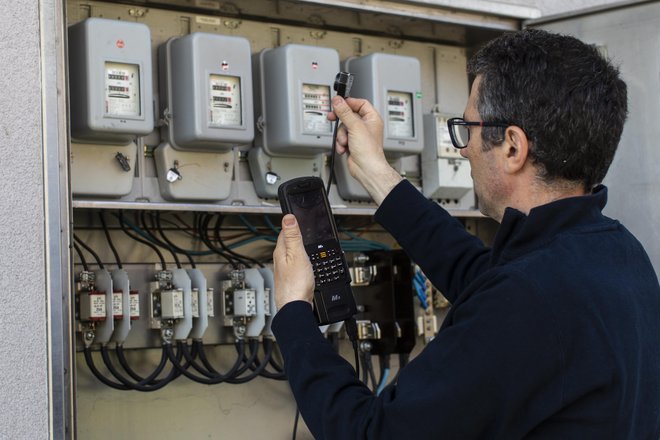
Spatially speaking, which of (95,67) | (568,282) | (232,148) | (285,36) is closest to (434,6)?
(285,36)

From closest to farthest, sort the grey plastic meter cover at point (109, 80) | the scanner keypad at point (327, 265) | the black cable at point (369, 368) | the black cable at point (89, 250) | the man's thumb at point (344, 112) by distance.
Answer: the scanner keypad at point (327, 265), the man's thumb at point (344, 112), the grey plastic meter cover at point (109, 80), the black cable at point (89, 250), the black cable at point (369, 368)

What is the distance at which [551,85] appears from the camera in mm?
1479

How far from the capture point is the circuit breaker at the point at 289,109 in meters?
2.98

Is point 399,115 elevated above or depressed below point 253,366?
above

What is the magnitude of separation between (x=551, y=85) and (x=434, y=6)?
164 centimetres

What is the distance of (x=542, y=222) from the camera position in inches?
57.4

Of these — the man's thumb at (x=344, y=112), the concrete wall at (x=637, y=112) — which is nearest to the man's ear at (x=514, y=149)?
the man's thumb at (x=344, y=112)

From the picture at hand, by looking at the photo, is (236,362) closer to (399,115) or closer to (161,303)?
(161,303)

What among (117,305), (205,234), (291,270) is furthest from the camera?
(205,234)

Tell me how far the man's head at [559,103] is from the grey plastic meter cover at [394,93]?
5.31 ft

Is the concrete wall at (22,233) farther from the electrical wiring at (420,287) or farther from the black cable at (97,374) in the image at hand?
the electrical wiring at (420,287)

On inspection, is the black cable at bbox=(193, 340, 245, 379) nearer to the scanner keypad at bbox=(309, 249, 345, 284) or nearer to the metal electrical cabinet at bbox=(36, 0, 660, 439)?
the metal electrical cabinet at bbox=(36, 0, 660, 439)

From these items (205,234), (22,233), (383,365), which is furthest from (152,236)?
(383,365)

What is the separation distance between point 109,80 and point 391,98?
0.97m
